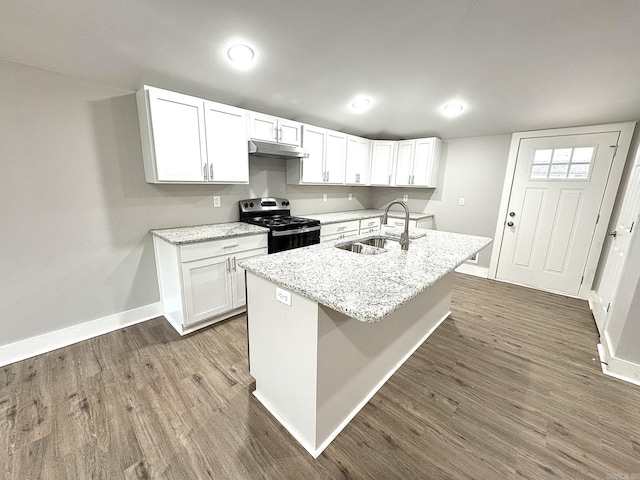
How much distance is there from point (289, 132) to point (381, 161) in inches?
74.6

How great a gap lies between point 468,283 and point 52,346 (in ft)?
15.5

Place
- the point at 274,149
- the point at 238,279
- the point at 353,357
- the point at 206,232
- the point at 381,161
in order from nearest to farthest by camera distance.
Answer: the point at 353,357, the point at 206,232, the point at 238,279, the point at 274,149, the point at 381,161

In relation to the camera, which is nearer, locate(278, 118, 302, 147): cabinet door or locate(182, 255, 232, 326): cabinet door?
locate(182, 255, 232, 326): cabinet door

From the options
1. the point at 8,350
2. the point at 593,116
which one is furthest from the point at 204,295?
the point at 593,116

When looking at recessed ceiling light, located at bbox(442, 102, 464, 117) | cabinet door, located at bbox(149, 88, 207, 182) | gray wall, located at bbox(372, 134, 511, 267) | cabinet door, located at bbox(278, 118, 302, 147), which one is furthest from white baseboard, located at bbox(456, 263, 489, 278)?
cabinet door, located at bbox(149, 88, 207, 182)

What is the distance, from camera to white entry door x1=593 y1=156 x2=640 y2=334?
7.54 ft

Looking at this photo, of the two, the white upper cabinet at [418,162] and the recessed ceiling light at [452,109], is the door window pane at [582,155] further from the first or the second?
the white upper cabinet at [418,162]

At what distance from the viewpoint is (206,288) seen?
2.44 m

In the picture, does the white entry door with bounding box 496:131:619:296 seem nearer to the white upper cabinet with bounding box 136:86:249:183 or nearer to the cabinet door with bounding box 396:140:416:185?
the cabinet door with bounding box 396:140:416:185

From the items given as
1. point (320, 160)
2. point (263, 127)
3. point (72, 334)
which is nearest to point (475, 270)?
point (320, 160)

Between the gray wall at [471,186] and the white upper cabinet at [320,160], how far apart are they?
169 cm

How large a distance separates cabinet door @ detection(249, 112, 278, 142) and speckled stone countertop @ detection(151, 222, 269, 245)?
3.27ft

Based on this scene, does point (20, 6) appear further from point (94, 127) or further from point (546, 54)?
point (546, 54)

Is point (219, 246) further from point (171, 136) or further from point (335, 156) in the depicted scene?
point (335, 156)
